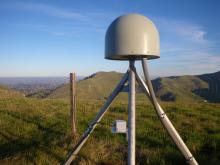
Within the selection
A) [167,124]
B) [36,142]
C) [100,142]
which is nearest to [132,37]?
[167,124]

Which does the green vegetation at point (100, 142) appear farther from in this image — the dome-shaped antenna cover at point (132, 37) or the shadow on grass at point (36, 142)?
the dome-shaped antenna cover at point (132, 37)

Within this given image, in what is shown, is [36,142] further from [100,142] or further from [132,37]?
[132,37]

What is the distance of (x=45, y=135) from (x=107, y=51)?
499cm

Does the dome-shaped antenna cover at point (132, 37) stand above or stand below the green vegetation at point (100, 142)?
above

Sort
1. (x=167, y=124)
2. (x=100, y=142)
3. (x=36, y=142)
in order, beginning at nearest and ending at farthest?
1. (x=167, y=124)
2. (x=100, y=142)
3. (x=36, y=142)

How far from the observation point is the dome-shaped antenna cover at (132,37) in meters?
4.33

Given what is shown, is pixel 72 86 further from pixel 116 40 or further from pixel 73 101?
pixel 116 40

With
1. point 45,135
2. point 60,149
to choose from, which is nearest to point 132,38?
point 60,149

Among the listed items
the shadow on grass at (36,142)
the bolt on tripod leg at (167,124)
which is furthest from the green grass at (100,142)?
the bolt on tripod leg at (167,124)

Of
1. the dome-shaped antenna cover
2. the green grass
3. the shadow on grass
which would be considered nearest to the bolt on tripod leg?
the dome-shaped antenna cover

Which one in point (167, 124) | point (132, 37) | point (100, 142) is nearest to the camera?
point (132, 37)

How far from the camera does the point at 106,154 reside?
21.3 feet

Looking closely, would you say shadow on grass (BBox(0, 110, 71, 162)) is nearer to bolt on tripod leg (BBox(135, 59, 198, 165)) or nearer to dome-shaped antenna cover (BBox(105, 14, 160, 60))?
bolt on tripod leg (BBox(135, 59, 198, 165))

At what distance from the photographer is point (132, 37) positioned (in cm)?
433
